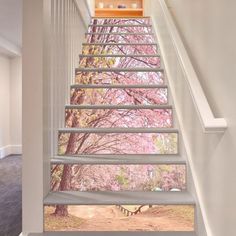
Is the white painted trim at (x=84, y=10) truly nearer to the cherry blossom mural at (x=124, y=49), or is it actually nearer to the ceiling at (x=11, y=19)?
the cherry blossom mural at (x=124, y=49)

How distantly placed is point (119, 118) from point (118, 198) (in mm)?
918

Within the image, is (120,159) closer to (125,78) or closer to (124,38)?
(125,78)

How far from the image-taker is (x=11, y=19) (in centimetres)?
397

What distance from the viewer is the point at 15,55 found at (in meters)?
6.20

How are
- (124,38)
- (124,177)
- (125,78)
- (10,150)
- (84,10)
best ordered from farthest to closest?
(10,150) < (84,10) < (124,38) < (125,78) < (124,177)

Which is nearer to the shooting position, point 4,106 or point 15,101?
point 4,106

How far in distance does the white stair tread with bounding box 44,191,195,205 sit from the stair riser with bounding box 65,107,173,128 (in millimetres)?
758

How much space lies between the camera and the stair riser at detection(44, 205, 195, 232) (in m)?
1.96

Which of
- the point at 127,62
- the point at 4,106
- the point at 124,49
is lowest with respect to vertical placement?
the point at 4,106

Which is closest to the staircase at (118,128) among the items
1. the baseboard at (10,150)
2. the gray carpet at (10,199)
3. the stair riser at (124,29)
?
the stair riser at (124,29)

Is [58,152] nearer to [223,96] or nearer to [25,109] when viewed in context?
[25,109]

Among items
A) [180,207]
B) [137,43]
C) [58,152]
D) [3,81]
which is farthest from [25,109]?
[3,81]

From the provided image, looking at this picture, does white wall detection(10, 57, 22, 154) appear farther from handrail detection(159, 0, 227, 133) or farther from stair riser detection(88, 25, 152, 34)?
handrail detection(159, 0, 227, 133)

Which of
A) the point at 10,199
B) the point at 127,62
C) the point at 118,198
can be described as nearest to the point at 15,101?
the point at 10,199
